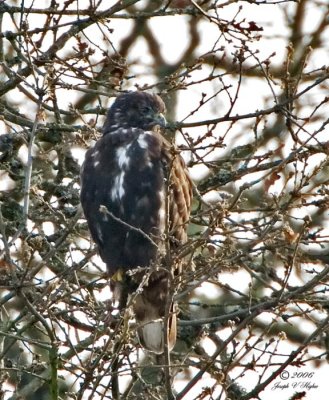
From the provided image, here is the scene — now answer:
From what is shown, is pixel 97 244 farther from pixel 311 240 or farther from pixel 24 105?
pixel 24 105

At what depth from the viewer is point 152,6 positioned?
31.0ft

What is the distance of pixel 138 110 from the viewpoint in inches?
295

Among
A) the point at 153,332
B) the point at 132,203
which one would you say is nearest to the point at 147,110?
the point at 132,203

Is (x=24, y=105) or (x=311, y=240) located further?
(x=24, y=105)

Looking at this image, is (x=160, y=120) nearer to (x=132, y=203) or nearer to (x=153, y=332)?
(x=132, y=203)

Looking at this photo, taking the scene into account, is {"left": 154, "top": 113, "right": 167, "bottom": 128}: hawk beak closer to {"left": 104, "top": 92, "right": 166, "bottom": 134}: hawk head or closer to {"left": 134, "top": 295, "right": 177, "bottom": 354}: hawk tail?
{"left": 104, "top": 92, "right": 166, "bottom": 134}: hawk head

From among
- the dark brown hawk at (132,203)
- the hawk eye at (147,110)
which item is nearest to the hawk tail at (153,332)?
the dark brown hawk at (132,203)

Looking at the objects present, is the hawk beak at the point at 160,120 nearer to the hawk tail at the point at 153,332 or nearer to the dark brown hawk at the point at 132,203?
the dark brown hawk at the point at 132,203

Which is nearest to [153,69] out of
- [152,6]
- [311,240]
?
[152,6]

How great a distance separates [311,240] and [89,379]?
5.32ft

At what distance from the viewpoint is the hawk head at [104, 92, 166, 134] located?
24.4 ft

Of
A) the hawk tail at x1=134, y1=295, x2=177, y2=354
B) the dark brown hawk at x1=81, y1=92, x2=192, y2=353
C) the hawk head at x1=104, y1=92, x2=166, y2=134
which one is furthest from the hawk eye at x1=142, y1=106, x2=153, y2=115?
the hawk tail at x1=134, y1=295, x2=177, y2=354

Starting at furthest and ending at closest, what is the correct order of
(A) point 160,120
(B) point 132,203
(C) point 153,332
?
(A) point 160,120 < (C) point 153,332 < (B) point 132,203

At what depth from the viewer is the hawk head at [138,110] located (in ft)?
24.4
